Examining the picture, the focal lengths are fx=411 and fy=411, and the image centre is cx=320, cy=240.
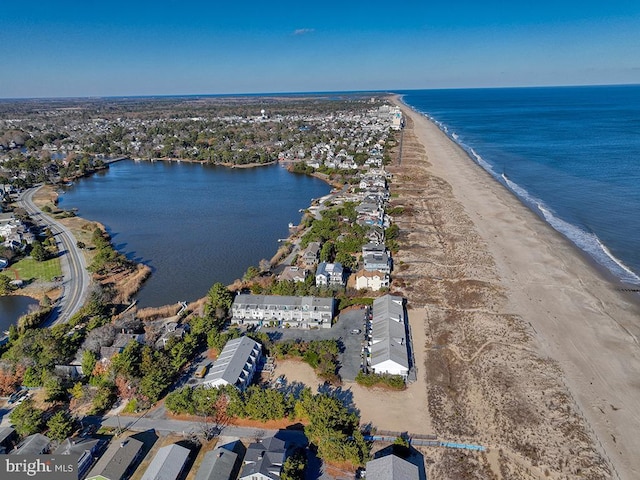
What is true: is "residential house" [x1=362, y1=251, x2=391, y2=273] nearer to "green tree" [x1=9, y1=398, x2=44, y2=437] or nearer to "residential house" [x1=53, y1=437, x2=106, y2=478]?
"residential house" [x1=53, y1=437, x2=106, y2=478]

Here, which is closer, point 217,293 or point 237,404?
point 237,404

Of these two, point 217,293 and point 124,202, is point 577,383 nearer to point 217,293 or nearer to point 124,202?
point 217,293

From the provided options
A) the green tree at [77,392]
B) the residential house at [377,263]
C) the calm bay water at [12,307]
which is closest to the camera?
the green tree at [77,392]

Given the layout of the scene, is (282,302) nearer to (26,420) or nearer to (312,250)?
(312,250)

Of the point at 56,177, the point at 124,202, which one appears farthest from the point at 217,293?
the point at 56,177

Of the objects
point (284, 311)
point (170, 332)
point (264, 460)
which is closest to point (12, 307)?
Result: point (170, 332)

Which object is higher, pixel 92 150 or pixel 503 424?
pixel 92 150

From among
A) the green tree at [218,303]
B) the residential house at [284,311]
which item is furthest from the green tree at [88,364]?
the residential house at [284,311]

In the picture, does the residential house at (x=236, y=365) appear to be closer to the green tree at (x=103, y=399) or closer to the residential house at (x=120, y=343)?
the green tree at (x=103, y=399)
